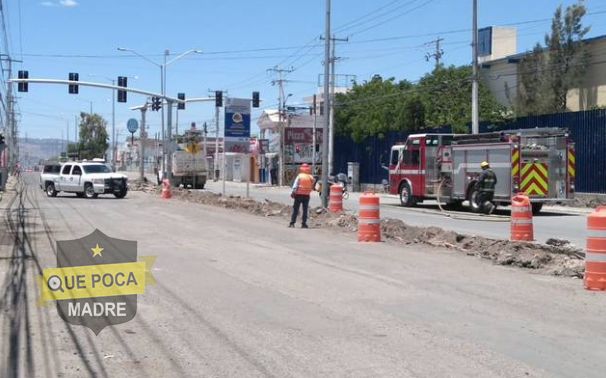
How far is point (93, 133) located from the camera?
13375 centimetres

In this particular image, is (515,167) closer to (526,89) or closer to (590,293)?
(590,293)

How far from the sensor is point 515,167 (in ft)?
80.2

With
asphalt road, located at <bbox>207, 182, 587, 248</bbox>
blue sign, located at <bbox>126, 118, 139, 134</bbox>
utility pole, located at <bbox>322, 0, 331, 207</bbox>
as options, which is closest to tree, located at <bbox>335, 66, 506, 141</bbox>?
asphalt road, located at <bbox>207, 182, 587, 248</bbox>

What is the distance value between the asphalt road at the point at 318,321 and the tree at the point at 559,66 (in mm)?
32340

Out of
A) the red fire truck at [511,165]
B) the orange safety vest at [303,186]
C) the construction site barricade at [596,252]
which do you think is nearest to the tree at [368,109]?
the red fire truck at [511,165]

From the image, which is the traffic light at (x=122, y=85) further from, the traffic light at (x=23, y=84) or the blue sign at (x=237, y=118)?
the blue sign at (x=237, y=118)

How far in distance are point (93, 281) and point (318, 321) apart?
11.2 ft

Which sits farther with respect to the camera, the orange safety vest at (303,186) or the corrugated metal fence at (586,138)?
the corrugated metal fence at (586,138)

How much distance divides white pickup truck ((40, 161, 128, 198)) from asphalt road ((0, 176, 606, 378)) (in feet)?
70.3

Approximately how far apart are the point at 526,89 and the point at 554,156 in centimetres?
2058

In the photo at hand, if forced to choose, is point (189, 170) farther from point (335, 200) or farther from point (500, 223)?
point (500, 223)

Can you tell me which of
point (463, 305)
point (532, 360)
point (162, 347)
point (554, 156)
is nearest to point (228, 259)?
point (463, 305)

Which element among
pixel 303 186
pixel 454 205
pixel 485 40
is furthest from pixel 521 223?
pixel 485 40

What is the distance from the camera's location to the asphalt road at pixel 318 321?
6094mm
